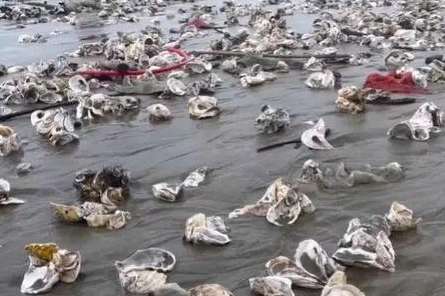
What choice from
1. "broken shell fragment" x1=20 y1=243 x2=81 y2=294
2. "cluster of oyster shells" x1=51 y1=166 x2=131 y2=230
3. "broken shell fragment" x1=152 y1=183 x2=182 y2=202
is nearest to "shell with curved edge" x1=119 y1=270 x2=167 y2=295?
"broken shell fragment" x1=20 y1=243 x2=81 y2=294

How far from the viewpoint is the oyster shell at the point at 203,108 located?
1004cm

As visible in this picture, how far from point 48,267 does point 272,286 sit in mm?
1937

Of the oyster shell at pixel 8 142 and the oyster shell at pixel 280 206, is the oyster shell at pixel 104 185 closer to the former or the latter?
the oyster shell at pixel 280 206

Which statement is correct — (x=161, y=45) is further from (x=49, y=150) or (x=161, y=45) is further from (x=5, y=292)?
(x=5, y=292)

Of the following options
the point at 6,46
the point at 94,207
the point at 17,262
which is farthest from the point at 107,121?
the point at 6,46

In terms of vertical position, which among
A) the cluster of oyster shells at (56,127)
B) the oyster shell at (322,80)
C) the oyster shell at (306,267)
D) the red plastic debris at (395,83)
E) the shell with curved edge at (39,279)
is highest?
the oyster shell at (306,267)

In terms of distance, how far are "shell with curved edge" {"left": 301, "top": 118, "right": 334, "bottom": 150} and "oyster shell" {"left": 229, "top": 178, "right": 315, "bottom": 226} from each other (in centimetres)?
179

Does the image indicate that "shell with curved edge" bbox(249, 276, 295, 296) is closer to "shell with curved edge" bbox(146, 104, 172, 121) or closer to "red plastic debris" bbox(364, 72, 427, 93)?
"shell with curved edge" bbox(146, 104, 172, 121)

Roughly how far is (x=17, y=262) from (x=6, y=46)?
607 inches

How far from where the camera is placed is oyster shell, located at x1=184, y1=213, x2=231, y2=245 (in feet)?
19.3

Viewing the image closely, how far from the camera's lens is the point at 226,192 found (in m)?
7.12

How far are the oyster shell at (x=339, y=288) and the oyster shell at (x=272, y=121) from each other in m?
4.27

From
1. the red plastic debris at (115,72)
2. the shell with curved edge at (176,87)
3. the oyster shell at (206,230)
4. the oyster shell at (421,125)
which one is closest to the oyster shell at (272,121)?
the oyster shell at (421,125)

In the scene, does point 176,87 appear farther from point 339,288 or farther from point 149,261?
point 339,288
